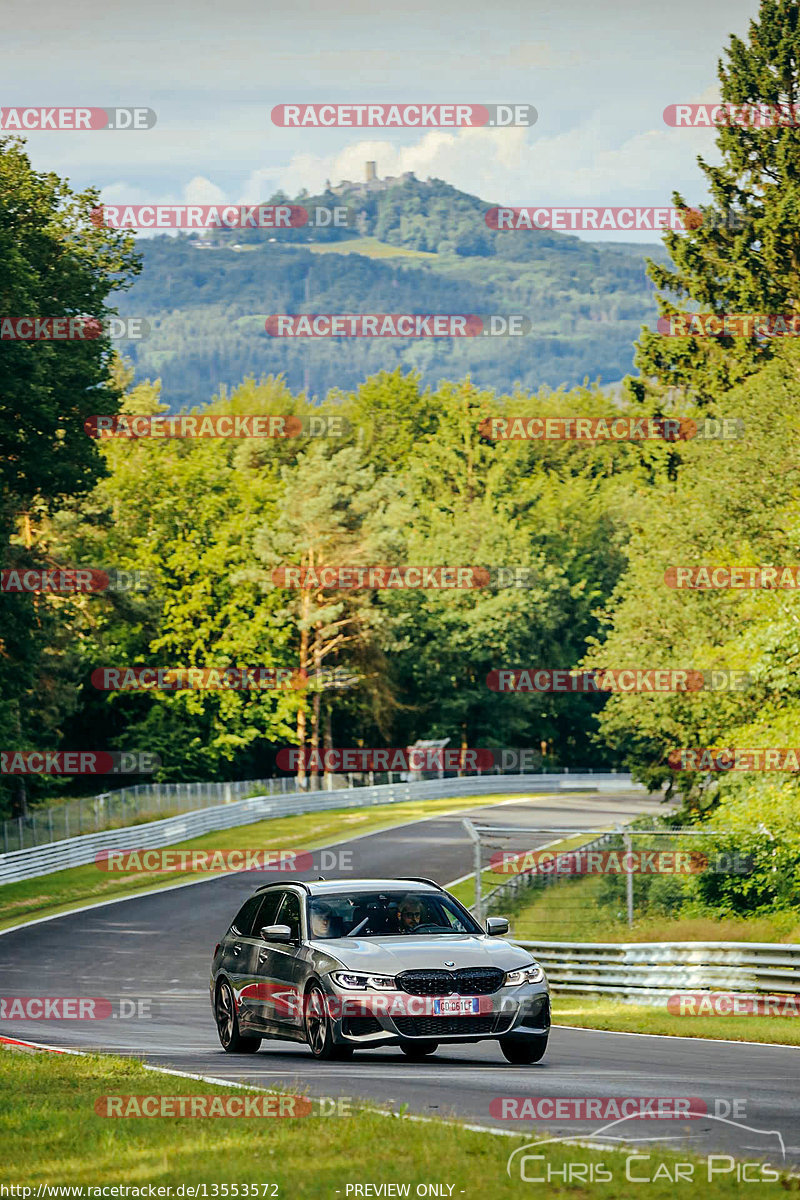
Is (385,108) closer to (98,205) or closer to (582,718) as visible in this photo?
(98,205)

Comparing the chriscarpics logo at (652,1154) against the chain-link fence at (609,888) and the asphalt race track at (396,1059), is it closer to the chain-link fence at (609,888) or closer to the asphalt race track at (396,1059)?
the asphalt race track at (396,1059)

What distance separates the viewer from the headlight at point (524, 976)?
13312 mm

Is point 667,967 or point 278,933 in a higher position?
point 278,933

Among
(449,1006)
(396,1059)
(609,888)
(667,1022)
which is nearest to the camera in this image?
(449,1006)

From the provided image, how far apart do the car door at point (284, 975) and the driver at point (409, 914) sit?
87 centimetres

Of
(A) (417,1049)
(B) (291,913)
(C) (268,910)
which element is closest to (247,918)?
(C) (268,910)

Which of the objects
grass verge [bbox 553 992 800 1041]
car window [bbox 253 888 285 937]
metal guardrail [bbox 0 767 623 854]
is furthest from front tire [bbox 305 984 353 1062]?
metal guardrail [bbox 0 767 623 854]

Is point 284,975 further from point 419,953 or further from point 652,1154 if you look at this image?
point 652,1154

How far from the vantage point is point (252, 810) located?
66.2 m

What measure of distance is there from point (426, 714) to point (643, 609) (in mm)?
51112

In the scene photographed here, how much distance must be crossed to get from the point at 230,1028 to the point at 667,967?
30.4 feet

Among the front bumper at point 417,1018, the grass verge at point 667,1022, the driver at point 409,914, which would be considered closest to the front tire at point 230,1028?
the driver at point 409,914

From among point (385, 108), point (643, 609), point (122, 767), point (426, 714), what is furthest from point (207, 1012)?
point (426, 714)

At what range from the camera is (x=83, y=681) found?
246 feet
